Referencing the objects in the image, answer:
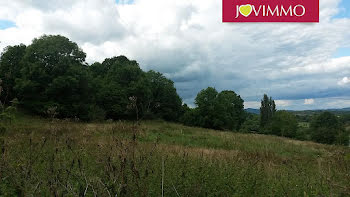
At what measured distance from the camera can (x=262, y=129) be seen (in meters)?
73.6

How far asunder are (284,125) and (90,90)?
5619 cm

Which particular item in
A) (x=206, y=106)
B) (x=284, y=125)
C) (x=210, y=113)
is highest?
(x=206, y=106)

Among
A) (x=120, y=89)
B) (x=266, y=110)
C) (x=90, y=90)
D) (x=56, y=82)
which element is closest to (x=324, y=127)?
(x=266, y=110)

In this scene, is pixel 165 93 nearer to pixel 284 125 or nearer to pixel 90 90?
pixel 90 90

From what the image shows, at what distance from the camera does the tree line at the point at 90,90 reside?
2866cm

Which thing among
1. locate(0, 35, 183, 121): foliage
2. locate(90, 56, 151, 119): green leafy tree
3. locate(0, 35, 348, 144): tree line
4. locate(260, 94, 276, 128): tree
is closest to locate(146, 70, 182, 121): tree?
locate(0, 35, 348, 144): tree line

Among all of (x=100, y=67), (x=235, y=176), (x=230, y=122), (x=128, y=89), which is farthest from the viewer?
(x=230, y=122)

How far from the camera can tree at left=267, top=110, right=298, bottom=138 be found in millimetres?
66125

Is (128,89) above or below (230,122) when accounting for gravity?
above

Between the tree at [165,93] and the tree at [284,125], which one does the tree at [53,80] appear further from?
the tree at [284,125]

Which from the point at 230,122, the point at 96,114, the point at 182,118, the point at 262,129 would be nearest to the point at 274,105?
the point at 262,129

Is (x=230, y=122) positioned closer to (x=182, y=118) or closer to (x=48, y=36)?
(x=182, y=118)

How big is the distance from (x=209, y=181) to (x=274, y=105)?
288ft

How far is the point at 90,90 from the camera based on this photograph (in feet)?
112
